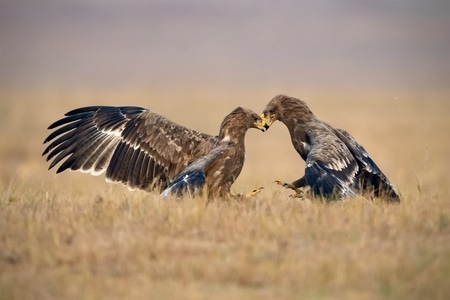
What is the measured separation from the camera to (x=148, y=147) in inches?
429

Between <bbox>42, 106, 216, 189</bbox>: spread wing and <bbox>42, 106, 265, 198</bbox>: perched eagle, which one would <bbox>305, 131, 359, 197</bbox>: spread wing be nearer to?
<bbox>42, 106, 265, 198</bbox>: perched eagle

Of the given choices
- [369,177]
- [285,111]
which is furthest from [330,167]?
[285,111]

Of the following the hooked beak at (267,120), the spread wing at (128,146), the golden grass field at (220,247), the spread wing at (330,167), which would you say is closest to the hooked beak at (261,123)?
the hooked beak at (267,120)

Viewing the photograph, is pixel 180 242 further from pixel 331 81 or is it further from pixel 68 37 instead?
pixel 68 37

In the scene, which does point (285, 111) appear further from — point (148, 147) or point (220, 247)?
point (220, 247)

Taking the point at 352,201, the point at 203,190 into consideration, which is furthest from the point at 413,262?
the point at 203,190

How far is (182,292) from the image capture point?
263 inches

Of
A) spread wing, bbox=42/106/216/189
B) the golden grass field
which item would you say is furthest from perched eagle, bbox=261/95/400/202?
spread wing, bbox=42/106/216/189

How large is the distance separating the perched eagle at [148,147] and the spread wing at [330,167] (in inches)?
32.8

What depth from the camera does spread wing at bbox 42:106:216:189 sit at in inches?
424

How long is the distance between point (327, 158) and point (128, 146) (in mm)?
2434

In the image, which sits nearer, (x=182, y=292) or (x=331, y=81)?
(x=182, y=292)

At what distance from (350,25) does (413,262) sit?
8707 centimetres

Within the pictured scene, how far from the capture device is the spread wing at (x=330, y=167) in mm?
9344
